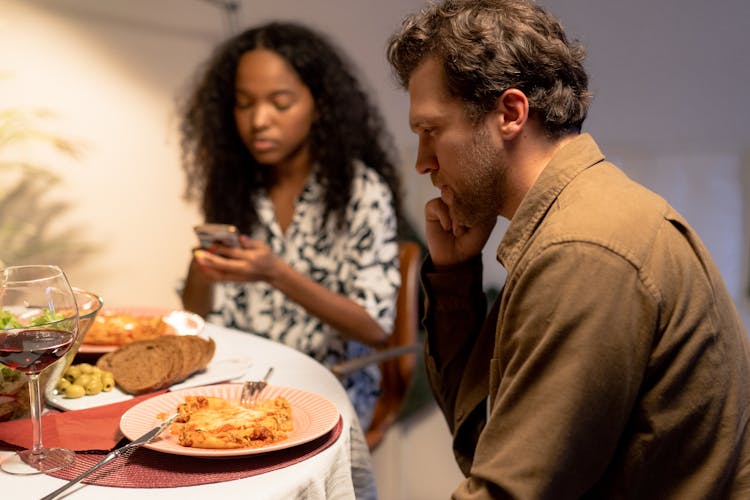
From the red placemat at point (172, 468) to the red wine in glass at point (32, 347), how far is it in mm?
163

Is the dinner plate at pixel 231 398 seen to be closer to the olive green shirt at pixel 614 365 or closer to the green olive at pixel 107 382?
the green olive at pixel 107 382

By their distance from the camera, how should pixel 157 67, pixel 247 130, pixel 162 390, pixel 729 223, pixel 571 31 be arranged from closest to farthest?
pixel 162 390
pixel 247 130
pixel 729 223
pixel 157 67
pixel 571 31

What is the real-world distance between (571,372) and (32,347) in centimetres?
75

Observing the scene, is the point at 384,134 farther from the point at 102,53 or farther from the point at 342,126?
the point at 102,53

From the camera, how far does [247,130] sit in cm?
269

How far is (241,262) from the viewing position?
2.33 m

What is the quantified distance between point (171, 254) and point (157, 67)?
916 millimetres

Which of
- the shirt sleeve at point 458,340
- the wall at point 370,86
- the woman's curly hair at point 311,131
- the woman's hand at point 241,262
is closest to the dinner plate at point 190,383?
the shirt sleeve at point 458,340

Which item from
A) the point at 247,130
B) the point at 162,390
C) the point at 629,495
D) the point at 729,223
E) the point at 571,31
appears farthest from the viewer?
the point at 571,31

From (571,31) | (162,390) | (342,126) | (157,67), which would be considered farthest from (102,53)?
(162,390)

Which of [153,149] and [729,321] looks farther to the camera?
[153,149]

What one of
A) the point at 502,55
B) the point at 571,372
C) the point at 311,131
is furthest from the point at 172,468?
the point at 311,131

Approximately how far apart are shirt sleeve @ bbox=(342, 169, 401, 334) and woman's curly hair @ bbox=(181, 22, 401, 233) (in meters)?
0.06

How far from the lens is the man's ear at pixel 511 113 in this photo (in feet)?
4.64
